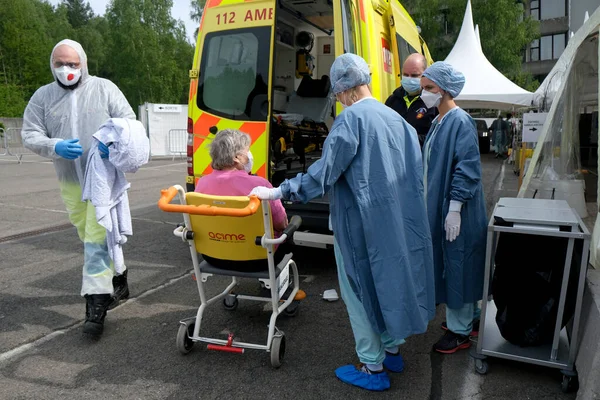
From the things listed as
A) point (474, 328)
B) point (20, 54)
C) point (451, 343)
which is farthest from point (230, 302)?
point (20, 54)

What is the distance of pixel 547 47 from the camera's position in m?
39.5

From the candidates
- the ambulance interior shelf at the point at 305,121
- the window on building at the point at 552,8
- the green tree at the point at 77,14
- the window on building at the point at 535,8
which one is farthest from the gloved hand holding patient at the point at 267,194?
the green tree at the point at 77,14

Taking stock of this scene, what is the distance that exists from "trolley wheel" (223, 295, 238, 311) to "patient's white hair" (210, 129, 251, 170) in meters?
1.15

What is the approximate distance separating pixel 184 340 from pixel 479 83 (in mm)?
13670

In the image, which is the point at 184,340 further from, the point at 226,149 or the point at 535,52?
the point at 535,52

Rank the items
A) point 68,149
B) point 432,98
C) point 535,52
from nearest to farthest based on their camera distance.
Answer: point 432,98, point 68,149, point 535,52

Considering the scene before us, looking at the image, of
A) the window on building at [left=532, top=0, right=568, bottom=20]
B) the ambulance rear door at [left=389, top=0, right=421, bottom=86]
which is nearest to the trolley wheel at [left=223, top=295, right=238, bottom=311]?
the ambulance rear door at [left=389, top=0, right=421, bottom=86]

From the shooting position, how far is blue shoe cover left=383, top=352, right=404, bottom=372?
112 inches

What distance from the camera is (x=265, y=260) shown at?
2.96 meters

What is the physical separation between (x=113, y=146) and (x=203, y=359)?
1.50 meters

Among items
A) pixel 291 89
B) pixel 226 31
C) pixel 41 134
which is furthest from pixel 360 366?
pixel 291 89

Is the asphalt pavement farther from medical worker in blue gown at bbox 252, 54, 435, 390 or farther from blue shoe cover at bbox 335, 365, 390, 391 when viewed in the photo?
medical worker in blue gown at bbox 252, 54, 435, 390

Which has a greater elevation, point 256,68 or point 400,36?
point 400,36

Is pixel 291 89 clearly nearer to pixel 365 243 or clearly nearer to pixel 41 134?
pixel 41 134
